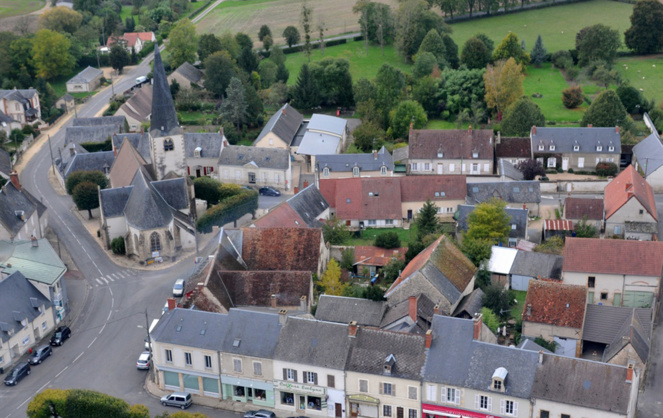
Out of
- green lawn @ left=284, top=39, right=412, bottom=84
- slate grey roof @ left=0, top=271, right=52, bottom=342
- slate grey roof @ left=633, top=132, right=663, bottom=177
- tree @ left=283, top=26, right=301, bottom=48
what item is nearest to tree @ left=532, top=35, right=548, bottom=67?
green lawn @ left=284, top=39, right=412, bottom=84

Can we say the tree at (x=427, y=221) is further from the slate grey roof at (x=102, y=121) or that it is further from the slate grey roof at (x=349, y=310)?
the slate grey roof at (x=102, y=121)

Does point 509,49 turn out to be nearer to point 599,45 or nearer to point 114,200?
point 599,45

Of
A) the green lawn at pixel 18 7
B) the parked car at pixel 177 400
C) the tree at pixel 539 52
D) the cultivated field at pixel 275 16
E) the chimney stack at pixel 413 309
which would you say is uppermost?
the green lawn at pixel 18 7

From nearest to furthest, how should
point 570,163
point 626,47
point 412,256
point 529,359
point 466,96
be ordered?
point 529,359, point 412,256, point 570,163, point 466,96, point 626,47

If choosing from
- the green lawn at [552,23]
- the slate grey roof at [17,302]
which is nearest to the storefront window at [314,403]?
the slate grey roof at [17,302]

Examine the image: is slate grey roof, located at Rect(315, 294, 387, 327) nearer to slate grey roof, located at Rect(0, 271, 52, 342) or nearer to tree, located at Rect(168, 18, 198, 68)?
slate grey roof, located at Rect(0, 271, 52, 342)

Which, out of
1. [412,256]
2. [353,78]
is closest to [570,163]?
[412,256]

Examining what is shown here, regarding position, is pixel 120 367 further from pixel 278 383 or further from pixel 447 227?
pixel 447 227
